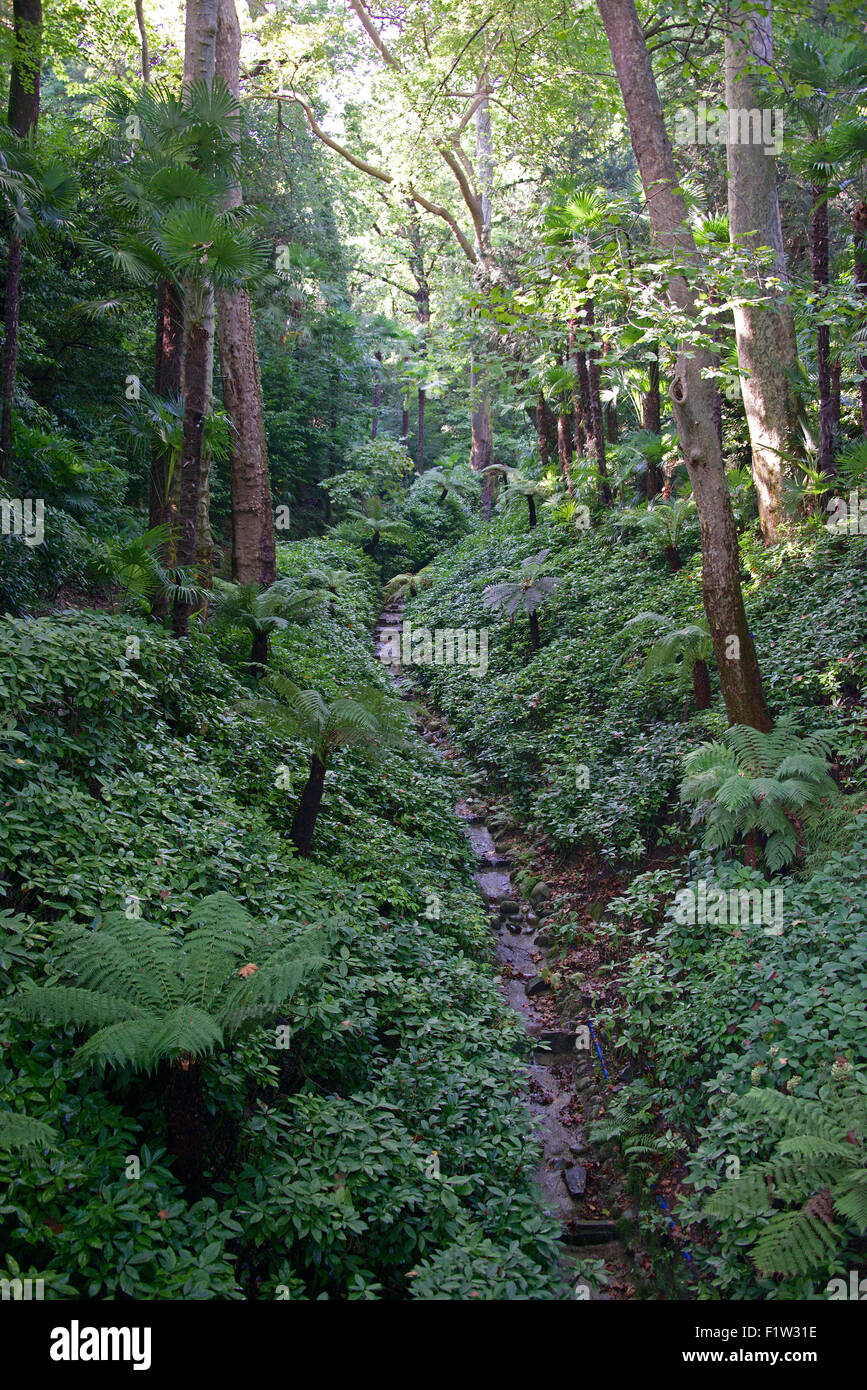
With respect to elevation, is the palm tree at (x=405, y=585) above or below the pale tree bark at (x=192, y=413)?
above

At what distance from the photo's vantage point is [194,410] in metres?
7.52

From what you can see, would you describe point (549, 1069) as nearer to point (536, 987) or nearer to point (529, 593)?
point (536, 987)

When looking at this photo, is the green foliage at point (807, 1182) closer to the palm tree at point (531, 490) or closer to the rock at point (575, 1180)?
the rock at point (575, 1180)

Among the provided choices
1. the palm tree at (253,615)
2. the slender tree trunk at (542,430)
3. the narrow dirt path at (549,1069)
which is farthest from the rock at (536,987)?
the slender tree trunk at (542,430)

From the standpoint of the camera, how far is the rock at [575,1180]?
459 cm

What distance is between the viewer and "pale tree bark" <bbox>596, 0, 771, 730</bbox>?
655 centimetres

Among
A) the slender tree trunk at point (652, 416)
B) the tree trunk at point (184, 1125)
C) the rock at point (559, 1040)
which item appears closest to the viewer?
the tree trunk at point (184, 1125)

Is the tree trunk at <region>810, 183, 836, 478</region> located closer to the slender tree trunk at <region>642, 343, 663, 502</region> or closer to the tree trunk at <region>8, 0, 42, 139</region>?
the slender tree trunk at <region>642, 343, 663, 502</region>

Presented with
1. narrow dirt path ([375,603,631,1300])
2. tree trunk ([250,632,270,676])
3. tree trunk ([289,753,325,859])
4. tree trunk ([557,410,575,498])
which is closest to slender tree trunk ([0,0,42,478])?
tree trunk ([250,632,270,676])

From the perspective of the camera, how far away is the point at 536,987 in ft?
21.0

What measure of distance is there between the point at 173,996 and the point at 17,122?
12.4 metres

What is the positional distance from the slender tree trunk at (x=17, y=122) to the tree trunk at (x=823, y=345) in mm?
8565

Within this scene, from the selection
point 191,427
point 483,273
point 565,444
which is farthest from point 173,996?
Result: point 483,273

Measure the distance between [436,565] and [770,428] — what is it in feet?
34.5
